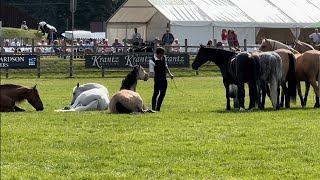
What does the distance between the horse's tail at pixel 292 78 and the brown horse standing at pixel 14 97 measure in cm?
606

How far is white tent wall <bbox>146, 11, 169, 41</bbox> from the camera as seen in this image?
50531 millimetres

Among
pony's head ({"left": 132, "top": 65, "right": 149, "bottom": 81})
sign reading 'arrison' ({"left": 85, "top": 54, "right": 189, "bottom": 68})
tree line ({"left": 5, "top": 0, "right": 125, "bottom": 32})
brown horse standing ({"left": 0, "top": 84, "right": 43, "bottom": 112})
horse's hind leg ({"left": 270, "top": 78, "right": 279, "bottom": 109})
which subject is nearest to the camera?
brown horse standing ({"left": 0, "top": 84, "right": 43, "bottom": 112})

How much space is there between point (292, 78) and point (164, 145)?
8.83 m

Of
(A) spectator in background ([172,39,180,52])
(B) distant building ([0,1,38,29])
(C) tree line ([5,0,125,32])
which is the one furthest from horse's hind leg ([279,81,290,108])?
(C) tree line ([5,0,125,32])

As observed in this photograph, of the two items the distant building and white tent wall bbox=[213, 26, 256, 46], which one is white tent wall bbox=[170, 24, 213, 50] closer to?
white tent wall bbox=[213, 26, 256, 46]

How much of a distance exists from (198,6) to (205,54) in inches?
1096

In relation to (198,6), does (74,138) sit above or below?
below

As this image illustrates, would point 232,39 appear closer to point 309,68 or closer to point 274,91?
point 309,68

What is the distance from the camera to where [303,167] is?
1109 centimetres

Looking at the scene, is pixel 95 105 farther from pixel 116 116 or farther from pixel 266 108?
pixel 266 108

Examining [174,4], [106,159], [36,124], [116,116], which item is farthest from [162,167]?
[174,4]

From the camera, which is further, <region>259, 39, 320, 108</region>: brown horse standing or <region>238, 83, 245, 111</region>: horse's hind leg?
<region>259, 39, 320, 108</region>: brown horse standing

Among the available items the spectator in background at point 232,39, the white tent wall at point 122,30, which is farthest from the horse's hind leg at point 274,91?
the white tent wall at point 122,30

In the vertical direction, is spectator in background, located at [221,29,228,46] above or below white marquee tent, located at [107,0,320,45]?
below
